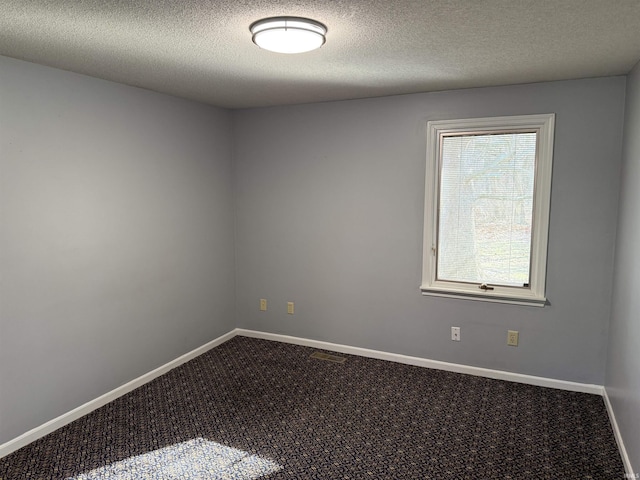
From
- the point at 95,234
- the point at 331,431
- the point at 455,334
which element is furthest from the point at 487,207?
the point at 95,234

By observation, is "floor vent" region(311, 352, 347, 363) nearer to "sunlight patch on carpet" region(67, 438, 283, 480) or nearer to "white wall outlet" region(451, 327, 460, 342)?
"white wall outlet" region(451, 327, 460, 342)

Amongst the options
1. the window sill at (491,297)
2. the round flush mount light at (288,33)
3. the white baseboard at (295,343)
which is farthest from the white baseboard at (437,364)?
the round flush mount light at (288,33)

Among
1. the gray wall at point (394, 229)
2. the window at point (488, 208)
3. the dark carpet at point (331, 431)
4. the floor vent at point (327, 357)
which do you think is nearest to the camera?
the dark carpet at point (331, 431)

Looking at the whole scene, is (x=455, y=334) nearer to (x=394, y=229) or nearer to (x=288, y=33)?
(x=394, y=229)

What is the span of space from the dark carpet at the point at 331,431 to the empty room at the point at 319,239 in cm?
2

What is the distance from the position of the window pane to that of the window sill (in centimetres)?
11

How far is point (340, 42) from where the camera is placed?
2.25m

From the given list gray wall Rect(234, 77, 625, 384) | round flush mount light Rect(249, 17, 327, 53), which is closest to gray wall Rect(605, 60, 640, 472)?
gray wall Rect(234, 77, 625, 384)

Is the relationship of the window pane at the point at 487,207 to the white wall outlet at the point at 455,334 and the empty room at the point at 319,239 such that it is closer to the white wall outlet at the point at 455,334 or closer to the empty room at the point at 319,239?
the empty room at the point at 319,239

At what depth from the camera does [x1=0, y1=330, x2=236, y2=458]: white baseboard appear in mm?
2572

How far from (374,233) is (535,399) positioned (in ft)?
5.60

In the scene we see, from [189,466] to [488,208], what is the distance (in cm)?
265

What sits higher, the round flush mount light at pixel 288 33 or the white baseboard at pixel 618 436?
the round flush mount light at pixel 288 33

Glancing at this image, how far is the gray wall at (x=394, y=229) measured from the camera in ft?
10.1
